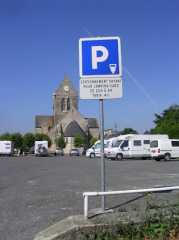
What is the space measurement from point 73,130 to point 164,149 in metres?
97.8

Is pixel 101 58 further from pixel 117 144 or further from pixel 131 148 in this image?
pixel 117 144

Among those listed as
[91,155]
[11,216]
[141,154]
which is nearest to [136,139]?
[141,154]

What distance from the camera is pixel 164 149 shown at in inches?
1839

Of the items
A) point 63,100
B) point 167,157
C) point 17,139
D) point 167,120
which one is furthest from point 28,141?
point 167,157

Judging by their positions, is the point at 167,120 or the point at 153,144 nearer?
the point at 153,144

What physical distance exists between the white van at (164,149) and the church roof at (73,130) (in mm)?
95098

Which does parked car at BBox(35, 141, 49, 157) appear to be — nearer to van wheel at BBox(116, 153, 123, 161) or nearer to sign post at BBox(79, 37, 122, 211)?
van wheel at BBox(116, 153, 123, 161)

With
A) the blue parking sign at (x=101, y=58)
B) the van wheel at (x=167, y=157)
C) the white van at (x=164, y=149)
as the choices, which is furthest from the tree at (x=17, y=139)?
the blue parking sign at (x=101, y=58)

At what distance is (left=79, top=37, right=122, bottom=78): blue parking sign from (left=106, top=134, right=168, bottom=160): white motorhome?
43716 millimetres

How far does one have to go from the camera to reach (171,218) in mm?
6051

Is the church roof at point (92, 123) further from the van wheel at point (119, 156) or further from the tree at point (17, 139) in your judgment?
the van wheel at point (119, 156)

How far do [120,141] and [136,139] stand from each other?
6.02 feet

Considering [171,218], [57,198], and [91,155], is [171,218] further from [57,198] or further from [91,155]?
[91,155]

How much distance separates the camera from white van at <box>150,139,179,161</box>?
46.4 m
